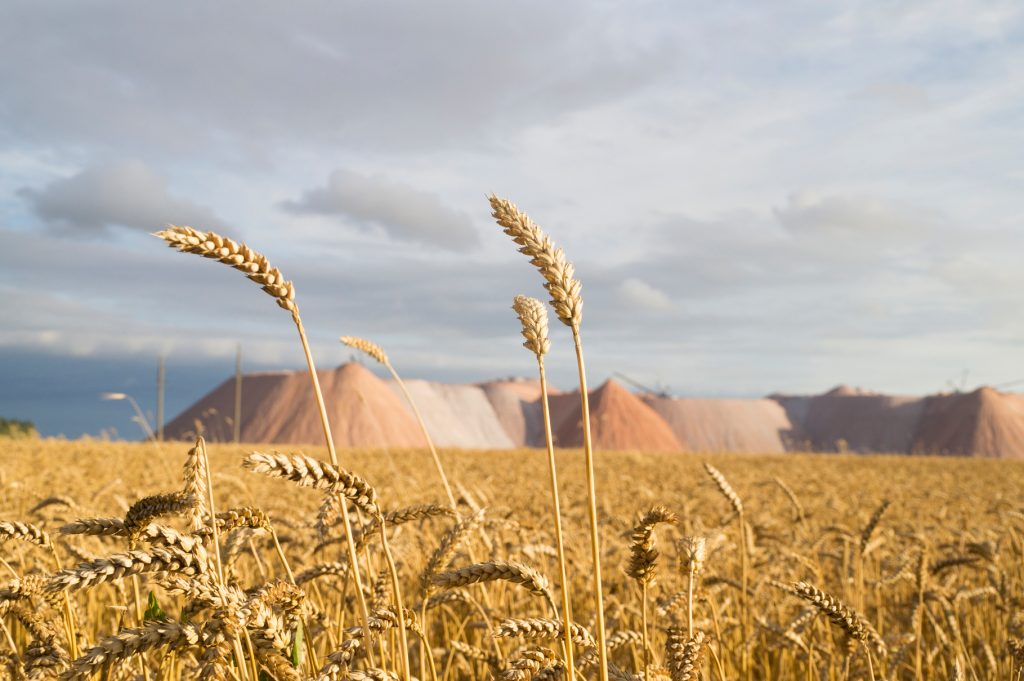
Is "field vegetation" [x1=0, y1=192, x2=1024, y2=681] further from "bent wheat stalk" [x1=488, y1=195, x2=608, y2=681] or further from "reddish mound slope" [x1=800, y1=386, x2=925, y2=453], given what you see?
"reddish mound slope" [x1=800, y1=386, x2=925, y2=453]

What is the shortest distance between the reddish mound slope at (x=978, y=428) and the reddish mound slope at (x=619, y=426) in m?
28.2

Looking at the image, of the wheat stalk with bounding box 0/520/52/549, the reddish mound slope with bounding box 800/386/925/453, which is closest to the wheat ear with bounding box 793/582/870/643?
the wheat stalk with bounding box 0/520/52/549

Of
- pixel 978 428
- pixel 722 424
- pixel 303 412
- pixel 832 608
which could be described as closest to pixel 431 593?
pixel 832 608

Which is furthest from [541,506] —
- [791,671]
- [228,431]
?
[228,431]

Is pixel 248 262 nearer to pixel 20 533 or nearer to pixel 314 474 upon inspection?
pixel 314 474

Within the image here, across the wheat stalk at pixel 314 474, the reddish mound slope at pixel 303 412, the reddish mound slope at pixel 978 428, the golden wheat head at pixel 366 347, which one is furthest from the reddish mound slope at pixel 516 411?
the wheat stalk at pixel 314 474

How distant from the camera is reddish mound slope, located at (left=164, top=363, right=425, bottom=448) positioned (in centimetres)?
7250

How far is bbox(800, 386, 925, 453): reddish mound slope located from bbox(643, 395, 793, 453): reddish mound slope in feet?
16.3

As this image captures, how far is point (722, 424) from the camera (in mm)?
101312

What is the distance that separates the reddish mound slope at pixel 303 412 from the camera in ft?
238

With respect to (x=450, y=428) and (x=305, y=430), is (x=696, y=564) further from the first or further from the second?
(x=450, y=428)

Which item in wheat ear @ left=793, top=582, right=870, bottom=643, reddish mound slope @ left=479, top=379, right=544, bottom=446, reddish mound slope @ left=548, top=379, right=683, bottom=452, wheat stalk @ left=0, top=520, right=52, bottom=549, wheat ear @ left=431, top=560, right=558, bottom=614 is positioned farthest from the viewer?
reddish mound slope @ left=479, top=379, right=544, bottom=446

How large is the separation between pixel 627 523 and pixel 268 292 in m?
5.93

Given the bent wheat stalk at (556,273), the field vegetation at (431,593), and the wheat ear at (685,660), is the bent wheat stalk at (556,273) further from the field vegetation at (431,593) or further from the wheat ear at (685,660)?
the wheat ear at (685,660)
